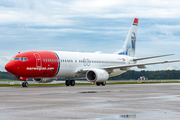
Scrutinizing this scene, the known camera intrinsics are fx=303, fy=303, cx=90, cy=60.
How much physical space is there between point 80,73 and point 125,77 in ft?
282

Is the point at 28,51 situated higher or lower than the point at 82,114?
higher

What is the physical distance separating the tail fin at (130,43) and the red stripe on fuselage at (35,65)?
17.2 metres

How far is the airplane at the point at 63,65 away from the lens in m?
33.0

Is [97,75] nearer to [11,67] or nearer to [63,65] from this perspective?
[63,65]

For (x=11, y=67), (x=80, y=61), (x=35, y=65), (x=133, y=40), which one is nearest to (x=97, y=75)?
(x=80, y=61)

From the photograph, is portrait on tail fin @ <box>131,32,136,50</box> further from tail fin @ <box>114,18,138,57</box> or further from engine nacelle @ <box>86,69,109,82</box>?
engine nacelle @ <box>86,69,109,82</box>

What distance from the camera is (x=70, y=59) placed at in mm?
38219

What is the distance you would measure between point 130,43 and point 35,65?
883 inches

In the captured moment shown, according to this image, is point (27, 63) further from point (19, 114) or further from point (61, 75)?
point (19, 114)

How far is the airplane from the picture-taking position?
33.0m

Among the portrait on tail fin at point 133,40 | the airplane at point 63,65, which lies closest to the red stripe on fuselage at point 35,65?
the airplane at point 63,65

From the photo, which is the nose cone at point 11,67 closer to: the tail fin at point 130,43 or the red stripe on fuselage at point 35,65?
the red stripe on fuselage at point 35,65

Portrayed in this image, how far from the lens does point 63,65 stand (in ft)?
121

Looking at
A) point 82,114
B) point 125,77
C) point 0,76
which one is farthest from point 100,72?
point 125,77
